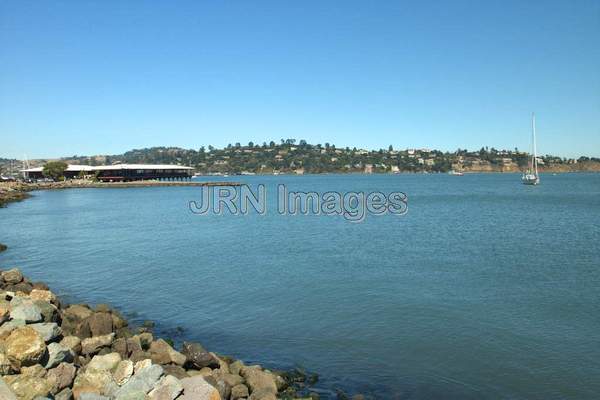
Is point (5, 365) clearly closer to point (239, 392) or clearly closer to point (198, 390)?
point (198, 390)

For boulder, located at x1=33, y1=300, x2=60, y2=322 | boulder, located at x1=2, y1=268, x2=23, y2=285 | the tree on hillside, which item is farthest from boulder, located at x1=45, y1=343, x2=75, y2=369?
the tree on hillside

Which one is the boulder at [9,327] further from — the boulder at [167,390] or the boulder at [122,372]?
the boulder at [167,390]

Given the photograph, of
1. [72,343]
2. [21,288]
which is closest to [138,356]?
[72,343]

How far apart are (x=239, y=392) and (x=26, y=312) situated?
17.3 feet

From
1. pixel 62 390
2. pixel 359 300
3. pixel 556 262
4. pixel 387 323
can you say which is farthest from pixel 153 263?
pixel 556 262

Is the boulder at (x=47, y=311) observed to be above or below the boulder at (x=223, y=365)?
above

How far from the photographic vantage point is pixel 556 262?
24234 mm

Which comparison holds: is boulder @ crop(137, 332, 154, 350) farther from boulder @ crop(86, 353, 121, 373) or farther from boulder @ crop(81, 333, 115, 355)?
boulder @ crop(86, 353, 121, 373)

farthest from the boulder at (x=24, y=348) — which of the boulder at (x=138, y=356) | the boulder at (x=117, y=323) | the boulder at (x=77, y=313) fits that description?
the boulder at (x=77, y=313)

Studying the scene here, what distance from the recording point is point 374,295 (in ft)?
60.8

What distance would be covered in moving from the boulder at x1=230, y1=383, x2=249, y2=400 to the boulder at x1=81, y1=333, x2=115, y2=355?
11.2 feet

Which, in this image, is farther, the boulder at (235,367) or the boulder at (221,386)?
the boulder at (235,367)

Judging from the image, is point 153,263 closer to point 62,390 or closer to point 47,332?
point 47,332

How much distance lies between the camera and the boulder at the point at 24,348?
356 inches
